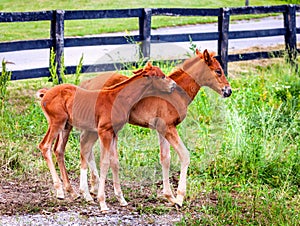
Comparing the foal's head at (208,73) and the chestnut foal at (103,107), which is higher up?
the foal's head at (208,73)

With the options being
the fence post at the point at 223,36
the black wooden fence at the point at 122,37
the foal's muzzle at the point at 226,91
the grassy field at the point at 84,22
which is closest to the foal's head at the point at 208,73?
the foal's muzzle at the point at 226,91

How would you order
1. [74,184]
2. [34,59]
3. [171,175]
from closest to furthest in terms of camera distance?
[74,184] < [171,175] < [34,59]

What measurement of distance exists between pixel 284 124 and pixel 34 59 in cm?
738

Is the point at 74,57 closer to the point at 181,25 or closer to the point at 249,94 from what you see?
the point at 249,94

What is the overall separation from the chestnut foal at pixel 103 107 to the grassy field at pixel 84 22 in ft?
36.0

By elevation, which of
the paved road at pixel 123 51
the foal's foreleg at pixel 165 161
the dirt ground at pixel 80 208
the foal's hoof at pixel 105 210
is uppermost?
the paved road at pixel 123 51

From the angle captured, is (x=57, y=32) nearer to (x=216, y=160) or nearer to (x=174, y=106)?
(x=216, y=160)

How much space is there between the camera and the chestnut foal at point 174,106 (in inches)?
199

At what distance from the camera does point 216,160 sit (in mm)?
6938

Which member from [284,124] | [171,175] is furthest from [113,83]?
[284,124]

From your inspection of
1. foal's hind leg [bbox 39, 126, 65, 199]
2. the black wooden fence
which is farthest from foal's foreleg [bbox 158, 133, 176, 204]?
the black wooden fence

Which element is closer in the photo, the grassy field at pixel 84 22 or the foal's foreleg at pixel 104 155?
the foal's foreleg at pixel 104 155

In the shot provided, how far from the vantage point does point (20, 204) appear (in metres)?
5.66

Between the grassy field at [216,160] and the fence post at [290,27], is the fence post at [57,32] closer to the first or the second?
the grassy field at [216,160]
